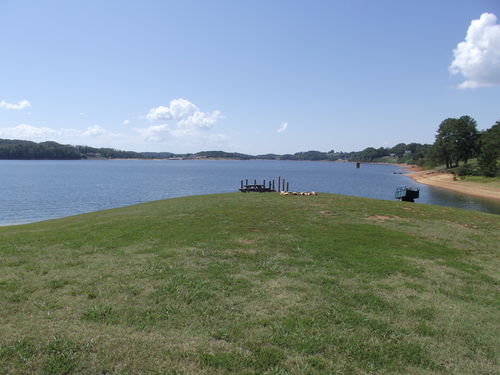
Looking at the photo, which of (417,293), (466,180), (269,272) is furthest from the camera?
(466,180)

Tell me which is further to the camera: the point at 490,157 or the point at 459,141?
the point at 459,141

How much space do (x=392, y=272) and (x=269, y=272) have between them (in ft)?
13.8

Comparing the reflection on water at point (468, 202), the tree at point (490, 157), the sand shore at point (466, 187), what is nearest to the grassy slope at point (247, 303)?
the reflection on water at point (468, 202)

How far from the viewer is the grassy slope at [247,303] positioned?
576cm

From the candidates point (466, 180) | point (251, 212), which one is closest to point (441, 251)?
point (251, 212)

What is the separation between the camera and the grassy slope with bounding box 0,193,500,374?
5758mm

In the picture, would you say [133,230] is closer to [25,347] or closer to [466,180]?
[25,347]

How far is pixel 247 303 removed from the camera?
26.1ft

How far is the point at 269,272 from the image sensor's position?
10305 millimetres

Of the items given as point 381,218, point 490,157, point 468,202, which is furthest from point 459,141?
point 381,218

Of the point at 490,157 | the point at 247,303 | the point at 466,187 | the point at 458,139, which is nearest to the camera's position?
the point at 247,303

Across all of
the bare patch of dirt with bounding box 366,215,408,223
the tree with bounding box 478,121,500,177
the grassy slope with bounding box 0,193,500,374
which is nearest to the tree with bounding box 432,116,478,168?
the tree with bounding box 478,121,500,177

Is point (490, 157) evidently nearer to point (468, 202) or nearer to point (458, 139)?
point (458, 139)

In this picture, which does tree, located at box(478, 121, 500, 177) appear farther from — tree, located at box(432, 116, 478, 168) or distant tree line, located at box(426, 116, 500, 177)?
tree, located at box(432, 116, 478, 168)
